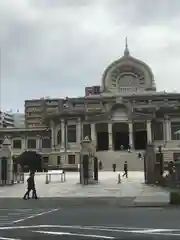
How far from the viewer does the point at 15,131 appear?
315 feet

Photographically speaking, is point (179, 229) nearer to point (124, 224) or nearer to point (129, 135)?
point (124, 224)

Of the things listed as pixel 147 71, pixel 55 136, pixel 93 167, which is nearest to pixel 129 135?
pixel 55 136

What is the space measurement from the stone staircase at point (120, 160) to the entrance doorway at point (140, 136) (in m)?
Answer: 9.67

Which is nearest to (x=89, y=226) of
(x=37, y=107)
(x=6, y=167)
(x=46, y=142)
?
(x=6, y=167)

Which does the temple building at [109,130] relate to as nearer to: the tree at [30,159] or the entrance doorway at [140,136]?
the entrance doorway at [140,136]

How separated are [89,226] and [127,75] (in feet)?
306

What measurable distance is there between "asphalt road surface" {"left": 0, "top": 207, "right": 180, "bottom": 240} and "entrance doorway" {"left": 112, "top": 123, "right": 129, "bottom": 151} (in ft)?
226

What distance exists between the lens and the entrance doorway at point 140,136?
283 feet

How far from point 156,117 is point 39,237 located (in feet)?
247

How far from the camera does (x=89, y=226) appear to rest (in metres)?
13.6

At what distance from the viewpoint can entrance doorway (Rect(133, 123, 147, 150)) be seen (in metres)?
86.1

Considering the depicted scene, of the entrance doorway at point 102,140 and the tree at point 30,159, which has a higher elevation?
the entrance doorway at point 102,140

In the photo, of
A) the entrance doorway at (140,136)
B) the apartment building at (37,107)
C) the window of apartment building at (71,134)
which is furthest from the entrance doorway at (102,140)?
the apartment building at (37,107)

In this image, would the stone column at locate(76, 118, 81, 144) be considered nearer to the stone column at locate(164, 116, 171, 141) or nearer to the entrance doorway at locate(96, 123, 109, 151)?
the entrance doorway at locate(96, 123, 109, 151)
